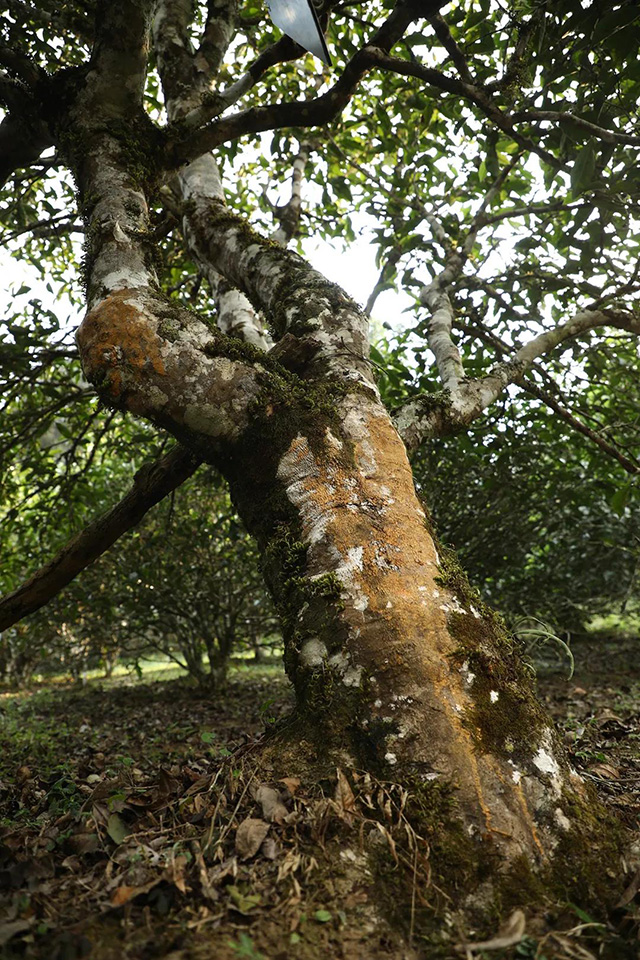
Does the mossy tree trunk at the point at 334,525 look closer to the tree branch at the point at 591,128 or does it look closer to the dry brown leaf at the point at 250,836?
the dry brown leaf at the point at 250,836

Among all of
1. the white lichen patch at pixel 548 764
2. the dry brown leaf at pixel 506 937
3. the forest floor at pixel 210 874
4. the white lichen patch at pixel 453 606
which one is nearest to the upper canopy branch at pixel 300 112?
the white lichen patch at pixel 453 606

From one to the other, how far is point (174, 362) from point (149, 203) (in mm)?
1199

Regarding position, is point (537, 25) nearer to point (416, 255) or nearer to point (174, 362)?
point (174, 362)

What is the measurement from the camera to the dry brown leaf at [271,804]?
1.34m

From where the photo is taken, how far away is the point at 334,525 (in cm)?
179

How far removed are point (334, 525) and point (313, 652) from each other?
15.7 inches

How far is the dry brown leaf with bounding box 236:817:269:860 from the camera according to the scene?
1.27 meters

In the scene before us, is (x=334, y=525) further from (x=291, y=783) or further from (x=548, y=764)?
(x=548, y=764)

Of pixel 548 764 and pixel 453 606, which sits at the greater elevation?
pixel 453 606

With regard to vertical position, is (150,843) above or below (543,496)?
below

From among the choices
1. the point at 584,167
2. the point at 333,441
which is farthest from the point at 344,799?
the point at 584,167

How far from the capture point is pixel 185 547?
6.57m

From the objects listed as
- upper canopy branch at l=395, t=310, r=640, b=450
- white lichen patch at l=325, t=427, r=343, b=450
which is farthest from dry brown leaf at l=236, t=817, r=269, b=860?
upper canopy branch at l=395, t=310, r=640, b=450

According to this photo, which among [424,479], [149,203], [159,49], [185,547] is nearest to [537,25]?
[149,203]
